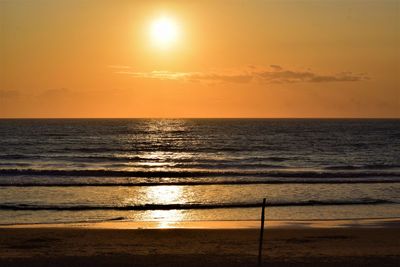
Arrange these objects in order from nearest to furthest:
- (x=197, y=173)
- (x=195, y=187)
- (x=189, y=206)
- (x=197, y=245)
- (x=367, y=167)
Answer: (x=197, y=245)
(x=189, y=206)
(x=195, y=187)
(x=197, y=173)
(x=367, y=167)

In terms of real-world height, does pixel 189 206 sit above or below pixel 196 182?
below

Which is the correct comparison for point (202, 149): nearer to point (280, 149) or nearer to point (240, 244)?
point (280, 149)

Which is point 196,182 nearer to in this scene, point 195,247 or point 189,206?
point 189,206

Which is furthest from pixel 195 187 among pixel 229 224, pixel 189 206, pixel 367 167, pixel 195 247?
pixel 367 167

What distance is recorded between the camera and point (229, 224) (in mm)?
21969

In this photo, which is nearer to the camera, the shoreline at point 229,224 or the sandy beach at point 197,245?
the sandy beach at point 197,245

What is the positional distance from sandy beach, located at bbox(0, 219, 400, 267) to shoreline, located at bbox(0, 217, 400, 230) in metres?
0.07

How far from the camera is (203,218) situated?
23516 millimetres

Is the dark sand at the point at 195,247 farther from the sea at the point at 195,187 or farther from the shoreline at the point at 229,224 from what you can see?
the sea at the point at 195,187

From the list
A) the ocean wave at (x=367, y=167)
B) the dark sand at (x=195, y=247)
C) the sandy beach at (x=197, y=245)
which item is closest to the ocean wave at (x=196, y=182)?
the ocean wave at (x=367, y=167)

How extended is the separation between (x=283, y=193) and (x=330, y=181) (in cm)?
715

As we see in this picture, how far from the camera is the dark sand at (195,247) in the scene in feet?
51.7

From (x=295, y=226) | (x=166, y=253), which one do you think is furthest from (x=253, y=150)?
(x=166, y=253)

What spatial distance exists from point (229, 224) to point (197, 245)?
416 centimetres
